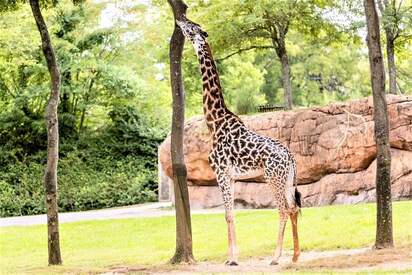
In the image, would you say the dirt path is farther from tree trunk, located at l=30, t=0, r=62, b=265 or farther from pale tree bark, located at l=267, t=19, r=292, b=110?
tree trunk, located at l=30, t=0, r=62, b=265

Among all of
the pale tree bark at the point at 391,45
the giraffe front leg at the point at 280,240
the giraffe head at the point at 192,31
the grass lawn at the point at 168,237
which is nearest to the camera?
the giraffe front leg at the point at 280,240

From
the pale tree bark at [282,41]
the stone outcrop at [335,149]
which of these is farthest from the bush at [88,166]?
the stone outcrop at [335,149]

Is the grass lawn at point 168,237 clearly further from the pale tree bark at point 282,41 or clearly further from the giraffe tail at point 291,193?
the pale tree bark at point 282,41

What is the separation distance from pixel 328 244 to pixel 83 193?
1725cm

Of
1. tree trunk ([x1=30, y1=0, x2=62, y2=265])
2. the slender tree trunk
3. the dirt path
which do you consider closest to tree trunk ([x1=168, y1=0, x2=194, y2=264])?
tree trunk ([x1=30, y1=0, x2=62, y2=265])

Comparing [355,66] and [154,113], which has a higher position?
[355,66]

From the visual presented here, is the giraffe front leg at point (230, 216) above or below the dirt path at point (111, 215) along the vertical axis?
above

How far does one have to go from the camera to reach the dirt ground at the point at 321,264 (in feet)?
30.4

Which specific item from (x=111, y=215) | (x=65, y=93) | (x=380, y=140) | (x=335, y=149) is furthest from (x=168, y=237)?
(x=65, y=93)

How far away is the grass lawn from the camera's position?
1237 centimetres

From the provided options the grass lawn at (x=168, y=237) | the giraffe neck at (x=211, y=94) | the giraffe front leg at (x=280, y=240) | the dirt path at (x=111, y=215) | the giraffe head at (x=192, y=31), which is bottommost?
the dirt path at (x=111, y=215)

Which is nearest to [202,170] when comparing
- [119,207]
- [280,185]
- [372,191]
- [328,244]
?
[372,191]

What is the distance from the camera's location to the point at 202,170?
2170cm

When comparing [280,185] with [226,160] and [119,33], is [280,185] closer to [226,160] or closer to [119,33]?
[226,160]
